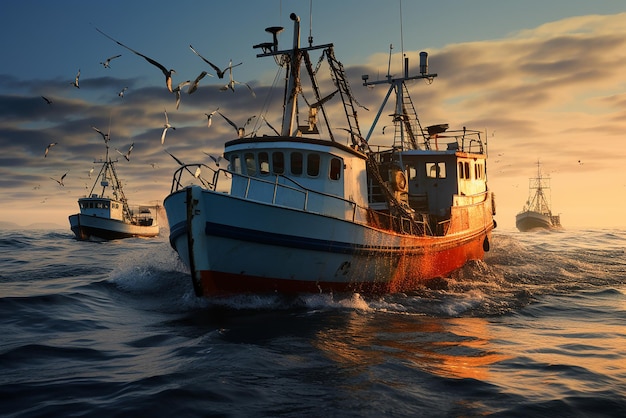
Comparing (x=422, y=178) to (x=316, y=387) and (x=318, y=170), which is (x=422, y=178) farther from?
(x=316, y=387)

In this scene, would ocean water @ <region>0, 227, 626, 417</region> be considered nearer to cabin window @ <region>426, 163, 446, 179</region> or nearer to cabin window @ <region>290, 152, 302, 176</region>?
cabin window @ <region>290, 152, 302, 176</region>

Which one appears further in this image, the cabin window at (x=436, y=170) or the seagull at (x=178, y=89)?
the cabin window at (x=436, y=170)

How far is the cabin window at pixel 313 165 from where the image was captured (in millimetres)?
14477

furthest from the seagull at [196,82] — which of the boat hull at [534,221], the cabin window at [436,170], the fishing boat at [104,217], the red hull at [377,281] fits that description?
the boat hull at [534,221]

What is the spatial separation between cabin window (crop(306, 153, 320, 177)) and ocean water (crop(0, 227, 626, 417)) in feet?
11.9

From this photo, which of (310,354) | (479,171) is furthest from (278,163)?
(479,171)

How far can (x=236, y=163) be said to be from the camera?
50.8 ft

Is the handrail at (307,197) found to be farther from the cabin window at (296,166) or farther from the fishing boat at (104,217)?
the fishing boat at (104,217)

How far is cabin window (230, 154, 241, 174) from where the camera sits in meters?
15.4

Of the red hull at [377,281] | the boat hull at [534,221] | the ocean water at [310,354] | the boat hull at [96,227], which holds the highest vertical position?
the boat hull at [534,221]

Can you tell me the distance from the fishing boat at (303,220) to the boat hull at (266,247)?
3cm

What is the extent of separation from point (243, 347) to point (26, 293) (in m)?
10.5

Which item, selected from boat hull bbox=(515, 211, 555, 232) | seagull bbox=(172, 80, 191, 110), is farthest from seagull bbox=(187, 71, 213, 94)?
boat hull bbox=(515, 211, 555, 232)

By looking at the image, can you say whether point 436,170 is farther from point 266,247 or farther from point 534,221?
point 534,221
